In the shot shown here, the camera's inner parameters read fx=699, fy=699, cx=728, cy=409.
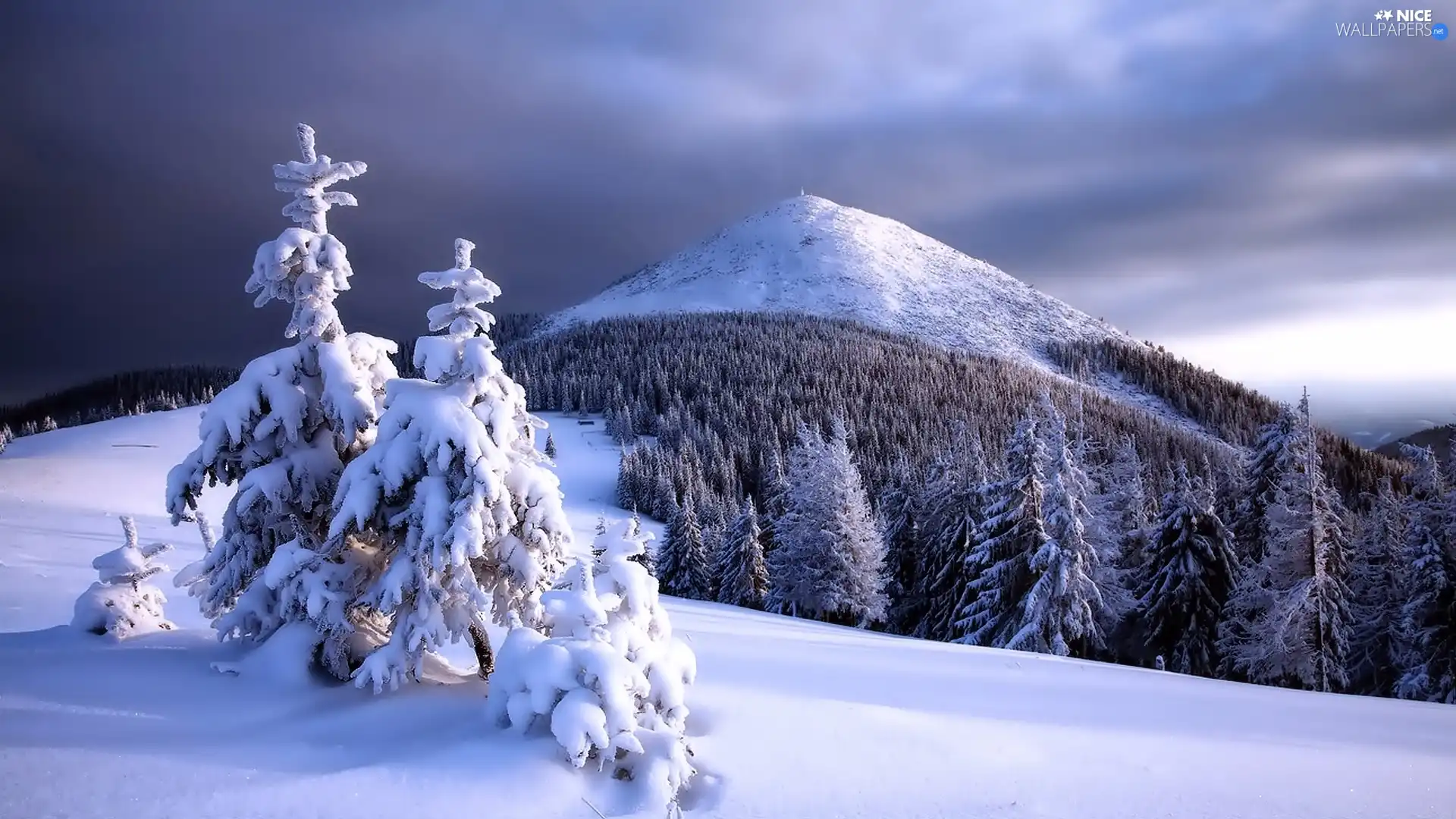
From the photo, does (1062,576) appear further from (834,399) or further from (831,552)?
(834,399)

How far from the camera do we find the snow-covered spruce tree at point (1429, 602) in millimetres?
23875

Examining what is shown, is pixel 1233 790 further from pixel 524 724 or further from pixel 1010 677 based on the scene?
pixel 524 724

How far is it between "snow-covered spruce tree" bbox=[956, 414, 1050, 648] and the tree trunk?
2136 centimetres

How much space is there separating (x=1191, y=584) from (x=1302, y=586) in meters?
6.24

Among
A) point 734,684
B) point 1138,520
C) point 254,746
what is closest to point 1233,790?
point 734,684

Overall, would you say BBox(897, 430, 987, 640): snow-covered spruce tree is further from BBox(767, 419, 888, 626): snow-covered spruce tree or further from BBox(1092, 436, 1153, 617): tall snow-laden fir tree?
BBox(1092, 436, 1153, 617): tall snow-laden fir tree

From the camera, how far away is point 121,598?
1120 centimetres

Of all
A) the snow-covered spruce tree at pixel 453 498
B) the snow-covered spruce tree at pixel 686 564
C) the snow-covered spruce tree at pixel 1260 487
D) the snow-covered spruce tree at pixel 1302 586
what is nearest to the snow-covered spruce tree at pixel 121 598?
the snow-covered spruce tree at pixel 453 498

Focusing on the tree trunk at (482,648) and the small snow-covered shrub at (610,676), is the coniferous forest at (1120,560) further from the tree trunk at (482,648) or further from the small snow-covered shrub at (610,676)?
the small snow-covered shrub at (610,676)

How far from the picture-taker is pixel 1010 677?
1577cm

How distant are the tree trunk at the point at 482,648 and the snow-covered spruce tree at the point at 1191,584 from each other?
96.0 ft

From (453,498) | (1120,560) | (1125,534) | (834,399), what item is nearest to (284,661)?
(453,498)

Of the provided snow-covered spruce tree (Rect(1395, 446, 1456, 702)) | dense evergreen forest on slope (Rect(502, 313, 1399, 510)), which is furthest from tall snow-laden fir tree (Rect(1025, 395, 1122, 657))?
dense evergreen forest on slope (Rect(502, 313, 1399, 510))

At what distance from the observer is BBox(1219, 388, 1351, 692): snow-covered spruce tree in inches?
915
